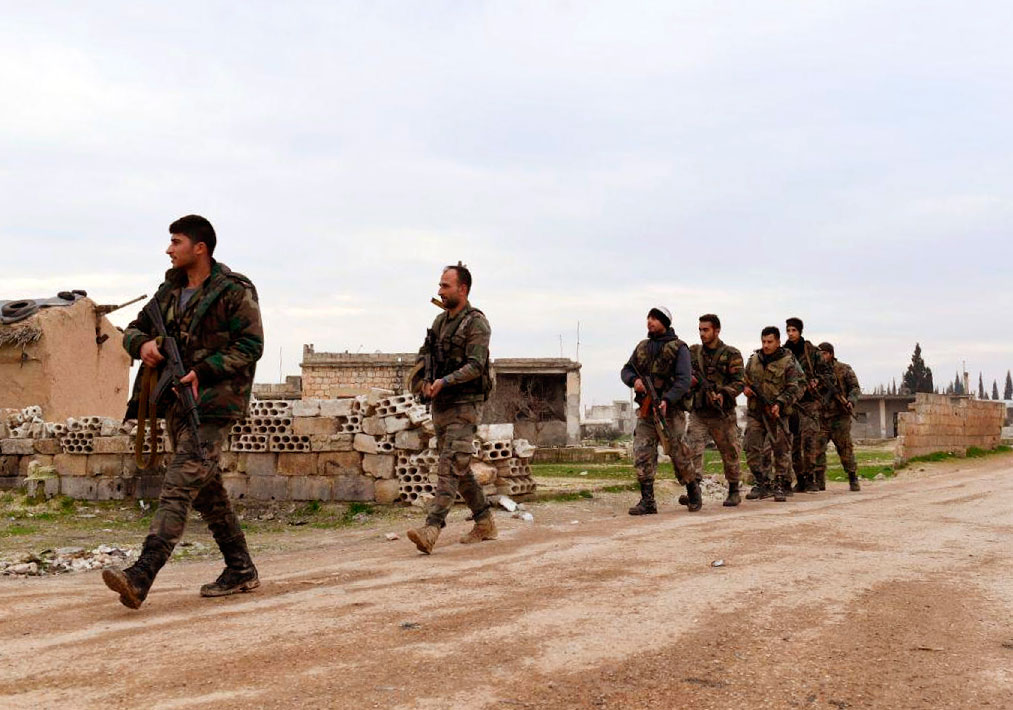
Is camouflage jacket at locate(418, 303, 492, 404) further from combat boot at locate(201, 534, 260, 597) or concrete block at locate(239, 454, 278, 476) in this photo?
concrete block at locate(239, 454, 278, 476)

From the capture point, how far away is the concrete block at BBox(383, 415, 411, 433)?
37.0 ft

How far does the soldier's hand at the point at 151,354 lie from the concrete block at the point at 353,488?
6682 millimetres

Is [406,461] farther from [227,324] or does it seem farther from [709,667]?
[709,667]

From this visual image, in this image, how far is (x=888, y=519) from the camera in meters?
7.84

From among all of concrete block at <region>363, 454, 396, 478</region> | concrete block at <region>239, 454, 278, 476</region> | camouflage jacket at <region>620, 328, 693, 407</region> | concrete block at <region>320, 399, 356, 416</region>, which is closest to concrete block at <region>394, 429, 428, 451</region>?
concrete block at <region>363, 454, 396, 478</region>

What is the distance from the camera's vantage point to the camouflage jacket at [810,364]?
1192 centimetres

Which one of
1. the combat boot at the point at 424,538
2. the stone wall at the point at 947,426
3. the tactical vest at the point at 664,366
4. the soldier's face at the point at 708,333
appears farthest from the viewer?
the stone wall at the point at 947,426

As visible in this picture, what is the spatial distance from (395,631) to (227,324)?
6.49 feet

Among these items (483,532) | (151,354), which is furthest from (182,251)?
(483,532)

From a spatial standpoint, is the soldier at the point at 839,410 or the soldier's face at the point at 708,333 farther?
the soldier at the point at 839,410

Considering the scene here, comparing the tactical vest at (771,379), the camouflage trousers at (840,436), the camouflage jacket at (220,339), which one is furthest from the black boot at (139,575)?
the camouflage trousers at (840,436)

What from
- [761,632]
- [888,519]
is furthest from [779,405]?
[761,632]

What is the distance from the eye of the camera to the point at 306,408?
11.7 meters

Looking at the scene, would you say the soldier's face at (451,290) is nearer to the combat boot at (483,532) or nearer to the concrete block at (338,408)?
the combat boot at (483,532)
